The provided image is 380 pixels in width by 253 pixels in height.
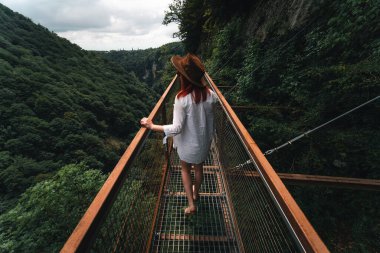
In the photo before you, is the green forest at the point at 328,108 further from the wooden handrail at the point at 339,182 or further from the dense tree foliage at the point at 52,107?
the dense tree foliage at the point at 52,107

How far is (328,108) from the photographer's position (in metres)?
4.03

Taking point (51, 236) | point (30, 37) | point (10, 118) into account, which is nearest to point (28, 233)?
point (51, 236)

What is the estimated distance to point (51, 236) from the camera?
46.6 ft

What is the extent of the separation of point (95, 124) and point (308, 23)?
50074 millimetres

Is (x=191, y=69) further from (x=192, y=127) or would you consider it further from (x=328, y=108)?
(x=328, y=108)

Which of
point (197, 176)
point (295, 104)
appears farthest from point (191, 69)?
point (295, 104)

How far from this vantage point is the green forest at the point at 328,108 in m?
3.44

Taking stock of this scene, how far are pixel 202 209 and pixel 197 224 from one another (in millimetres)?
262

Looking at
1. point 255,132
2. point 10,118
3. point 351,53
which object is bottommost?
point 10,118

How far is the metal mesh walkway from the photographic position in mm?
2553

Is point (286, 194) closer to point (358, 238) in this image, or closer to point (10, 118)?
point (358, 238)

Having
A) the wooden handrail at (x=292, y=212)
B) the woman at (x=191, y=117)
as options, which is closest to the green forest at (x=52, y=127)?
the woman at (x=191, y=117)

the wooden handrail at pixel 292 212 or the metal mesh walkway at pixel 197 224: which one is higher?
the wooden handrail at pixel 292 212

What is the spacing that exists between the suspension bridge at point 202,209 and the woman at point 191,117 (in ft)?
0.75
